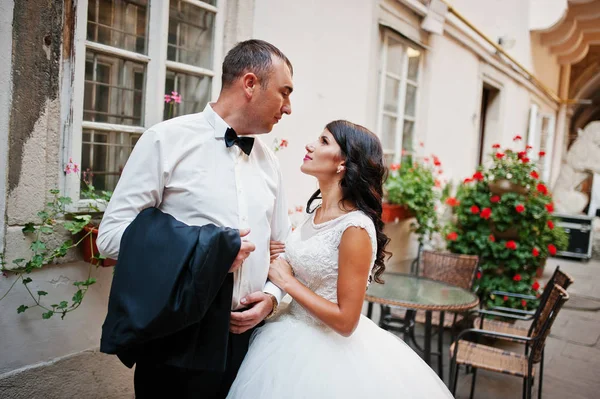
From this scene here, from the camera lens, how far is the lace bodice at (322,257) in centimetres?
203

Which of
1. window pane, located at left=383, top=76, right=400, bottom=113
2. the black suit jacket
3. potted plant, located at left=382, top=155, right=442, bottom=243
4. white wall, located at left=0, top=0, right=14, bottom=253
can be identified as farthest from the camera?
window pane, located at left=383, top=76, right=400, bottom=113

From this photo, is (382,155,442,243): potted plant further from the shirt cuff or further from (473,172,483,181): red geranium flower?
the shirt cuff

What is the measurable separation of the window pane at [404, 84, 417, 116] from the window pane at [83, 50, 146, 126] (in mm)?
3885

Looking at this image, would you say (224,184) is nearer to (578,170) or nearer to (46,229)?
(46,229)

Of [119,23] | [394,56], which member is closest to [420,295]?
[119,23]

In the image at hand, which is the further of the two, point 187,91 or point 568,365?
point 568,365

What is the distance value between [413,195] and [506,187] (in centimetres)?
98

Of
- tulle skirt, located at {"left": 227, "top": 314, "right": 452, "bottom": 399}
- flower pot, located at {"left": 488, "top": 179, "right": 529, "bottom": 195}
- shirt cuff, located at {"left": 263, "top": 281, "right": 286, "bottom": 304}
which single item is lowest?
tulle skirt, located at {"left": 227, "top": 314, "right": 452, "bottom": 399}

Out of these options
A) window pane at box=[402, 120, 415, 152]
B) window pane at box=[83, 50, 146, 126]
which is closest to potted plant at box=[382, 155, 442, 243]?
window pane at box=[402, 120, 415, 152]

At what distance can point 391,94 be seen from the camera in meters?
5.80

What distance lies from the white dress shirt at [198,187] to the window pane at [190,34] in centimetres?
145

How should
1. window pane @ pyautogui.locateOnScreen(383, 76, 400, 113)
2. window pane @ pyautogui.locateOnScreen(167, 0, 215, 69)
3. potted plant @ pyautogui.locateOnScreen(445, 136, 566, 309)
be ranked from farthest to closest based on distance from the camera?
window pane @ pyautogui.locateOnScreen(383, 76, 400, 113) < potted plant @ pyautogui.locateOnScreen(445, 136, 566, 309) < window pane @ pyautogui.locateOnScreen(167, 0, 215, 69)

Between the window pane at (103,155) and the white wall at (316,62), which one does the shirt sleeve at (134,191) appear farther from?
the white wall at (316,62)

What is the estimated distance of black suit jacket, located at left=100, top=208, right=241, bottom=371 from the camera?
1.50 meters
